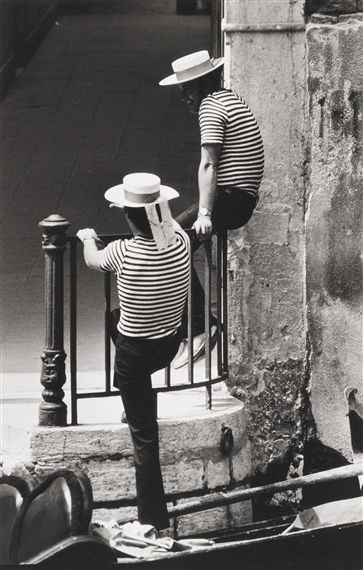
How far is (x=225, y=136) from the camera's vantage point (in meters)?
7.40

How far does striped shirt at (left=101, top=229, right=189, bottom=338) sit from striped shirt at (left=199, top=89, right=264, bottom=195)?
3.51 feet

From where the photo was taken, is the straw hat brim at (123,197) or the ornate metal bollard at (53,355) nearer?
the straw hat brim at (123,197)

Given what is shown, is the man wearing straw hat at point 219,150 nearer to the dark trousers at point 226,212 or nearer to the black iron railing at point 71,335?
the dark trousers at point 226,212

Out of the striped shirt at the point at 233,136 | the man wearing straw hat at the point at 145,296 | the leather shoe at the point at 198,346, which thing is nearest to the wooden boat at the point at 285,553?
the man wearing straw hat at the point at 145,296

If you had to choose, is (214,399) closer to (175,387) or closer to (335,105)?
(175,387)

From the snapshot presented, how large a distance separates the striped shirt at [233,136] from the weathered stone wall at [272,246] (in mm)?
351

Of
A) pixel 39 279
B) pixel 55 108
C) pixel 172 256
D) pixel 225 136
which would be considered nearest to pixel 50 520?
pixel 172 256

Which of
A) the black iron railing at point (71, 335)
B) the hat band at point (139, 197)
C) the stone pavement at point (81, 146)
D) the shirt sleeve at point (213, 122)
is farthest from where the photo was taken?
the stone pavement at point (81, 146)

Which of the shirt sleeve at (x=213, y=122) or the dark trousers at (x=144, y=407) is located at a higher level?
the shirt sleeve at (x=213, y=122)

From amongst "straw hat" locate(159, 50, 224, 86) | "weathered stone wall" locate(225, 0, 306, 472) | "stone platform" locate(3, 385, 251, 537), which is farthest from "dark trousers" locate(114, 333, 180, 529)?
"straw hat" locate(159, 50, 224, 86)

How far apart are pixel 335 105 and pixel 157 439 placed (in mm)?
2473

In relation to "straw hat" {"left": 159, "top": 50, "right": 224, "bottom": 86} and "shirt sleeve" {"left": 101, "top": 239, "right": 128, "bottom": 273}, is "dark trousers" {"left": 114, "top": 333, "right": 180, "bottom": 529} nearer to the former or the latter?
"shirt sleeve" {"left": 101, "top": 239, "right": 128, "bottom": 273}

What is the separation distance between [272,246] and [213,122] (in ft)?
3.31

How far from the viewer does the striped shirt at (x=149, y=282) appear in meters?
6.27
